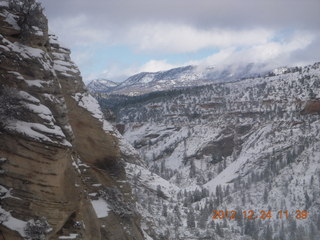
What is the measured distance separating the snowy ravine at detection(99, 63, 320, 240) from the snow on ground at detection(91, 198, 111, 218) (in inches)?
438

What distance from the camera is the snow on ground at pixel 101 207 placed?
882 inches

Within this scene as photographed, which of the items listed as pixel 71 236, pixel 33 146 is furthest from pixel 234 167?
pixel 33 146

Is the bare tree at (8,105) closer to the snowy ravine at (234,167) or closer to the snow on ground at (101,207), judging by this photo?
the snow on ground at (101,207)

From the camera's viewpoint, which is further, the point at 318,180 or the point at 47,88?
the point at 318,180

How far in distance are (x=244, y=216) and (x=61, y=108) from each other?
73310 mm

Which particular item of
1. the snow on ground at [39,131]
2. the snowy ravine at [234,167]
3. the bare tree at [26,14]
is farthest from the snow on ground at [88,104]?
the snowy ravine at [234,167]

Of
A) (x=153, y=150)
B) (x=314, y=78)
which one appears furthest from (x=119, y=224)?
(x=314, y=78)

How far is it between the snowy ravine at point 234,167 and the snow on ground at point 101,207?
1114 cm

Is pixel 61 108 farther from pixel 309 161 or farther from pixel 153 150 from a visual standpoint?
pixel 153 150

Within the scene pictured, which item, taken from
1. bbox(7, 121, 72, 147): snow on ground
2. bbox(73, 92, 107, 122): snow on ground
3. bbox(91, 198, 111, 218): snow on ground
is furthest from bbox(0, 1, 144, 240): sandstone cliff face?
bbox(73, 92, 107, 122): snow on ground

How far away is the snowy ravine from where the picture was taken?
67.4 m

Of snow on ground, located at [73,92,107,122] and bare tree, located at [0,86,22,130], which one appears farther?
snow on ground, located at [73,92,107,122]

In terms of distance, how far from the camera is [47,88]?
15.9 meters

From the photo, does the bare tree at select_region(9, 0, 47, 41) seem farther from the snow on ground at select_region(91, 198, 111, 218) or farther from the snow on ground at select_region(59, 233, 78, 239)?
the snow on ground at select_region(91, 198, 111, 218)
